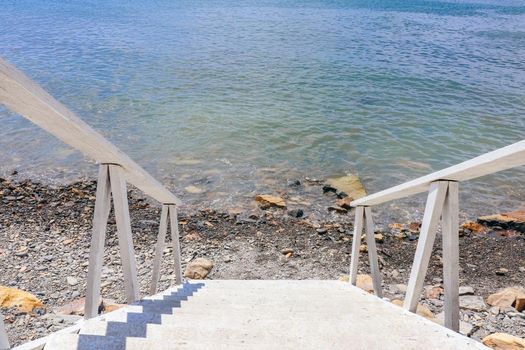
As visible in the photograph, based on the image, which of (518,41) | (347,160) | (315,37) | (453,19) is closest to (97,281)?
(347,160)

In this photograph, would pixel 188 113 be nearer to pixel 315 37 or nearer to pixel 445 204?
pixel 445 204

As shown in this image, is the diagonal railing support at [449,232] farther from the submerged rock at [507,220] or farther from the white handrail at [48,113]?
the submerged rock at [507,220]

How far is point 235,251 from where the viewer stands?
23.6ft

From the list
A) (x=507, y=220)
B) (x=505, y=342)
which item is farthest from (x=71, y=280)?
(x=507, y=220)

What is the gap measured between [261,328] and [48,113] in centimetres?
155

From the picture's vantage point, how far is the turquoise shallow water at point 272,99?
11328 millimetres

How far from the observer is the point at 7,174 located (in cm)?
1016

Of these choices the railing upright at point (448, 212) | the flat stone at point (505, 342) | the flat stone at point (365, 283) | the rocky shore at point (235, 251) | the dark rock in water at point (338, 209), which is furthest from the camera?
the dark rock in water at point (338, 209)

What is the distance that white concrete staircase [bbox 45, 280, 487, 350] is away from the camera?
182 centimetres

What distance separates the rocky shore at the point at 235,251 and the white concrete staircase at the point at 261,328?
8.06ft

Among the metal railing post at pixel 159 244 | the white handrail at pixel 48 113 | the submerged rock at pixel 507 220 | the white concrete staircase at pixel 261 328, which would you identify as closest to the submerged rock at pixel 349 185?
the submerged rock at pixel 507 220

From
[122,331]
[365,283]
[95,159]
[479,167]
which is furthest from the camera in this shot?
[365,283]

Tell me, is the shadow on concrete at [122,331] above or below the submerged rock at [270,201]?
above

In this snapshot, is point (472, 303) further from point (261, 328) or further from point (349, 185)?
point (349, 185)
